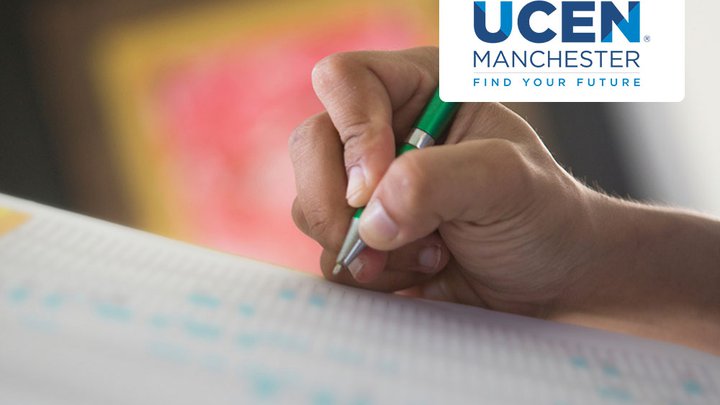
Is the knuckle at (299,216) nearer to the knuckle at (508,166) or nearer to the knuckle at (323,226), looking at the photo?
the knuckle at (323,226)

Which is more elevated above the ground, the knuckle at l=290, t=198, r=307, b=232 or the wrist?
the knuckle at l=290, t=198, r=307, b=232

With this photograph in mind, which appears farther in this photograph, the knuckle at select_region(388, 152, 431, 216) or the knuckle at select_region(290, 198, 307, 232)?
the knuckle at select_region(290, 198, 307, 232)

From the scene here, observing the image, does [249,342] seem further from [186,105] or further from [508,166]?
[186,105]

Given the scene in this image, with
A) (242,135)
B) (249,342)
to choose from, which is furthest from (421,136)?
(242,135)

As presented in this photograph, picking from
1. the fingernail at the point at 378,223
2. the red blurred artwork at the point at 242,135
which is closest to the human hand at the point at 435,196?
the fingernail at the point at 378,223

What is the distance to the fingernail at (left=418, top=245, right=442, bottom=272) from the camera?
0.46m

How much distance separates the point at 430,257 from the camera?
46 cm

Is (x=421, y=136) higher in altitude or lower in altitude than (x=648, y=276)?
higher

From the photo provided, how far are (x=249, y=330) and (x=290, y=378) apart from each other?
42 millimetres

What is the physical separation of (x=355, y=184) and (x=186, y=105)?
54 cm

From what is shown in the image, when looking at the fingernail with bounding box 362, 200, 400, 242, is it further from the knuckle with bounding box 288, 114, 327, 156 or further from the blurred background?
the blurred background

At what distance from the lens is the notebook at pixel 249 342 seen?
0.85ft

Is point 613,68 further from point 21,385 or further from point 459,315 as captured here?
→ point 21,385

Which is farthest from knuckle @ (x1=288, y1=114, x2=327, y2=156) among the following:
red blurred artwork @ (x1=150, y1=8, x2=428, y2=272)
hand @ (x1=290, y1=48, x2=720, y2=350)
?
red blurred artwork @ (x1=150, y1=8, x2=428, y2=272)
